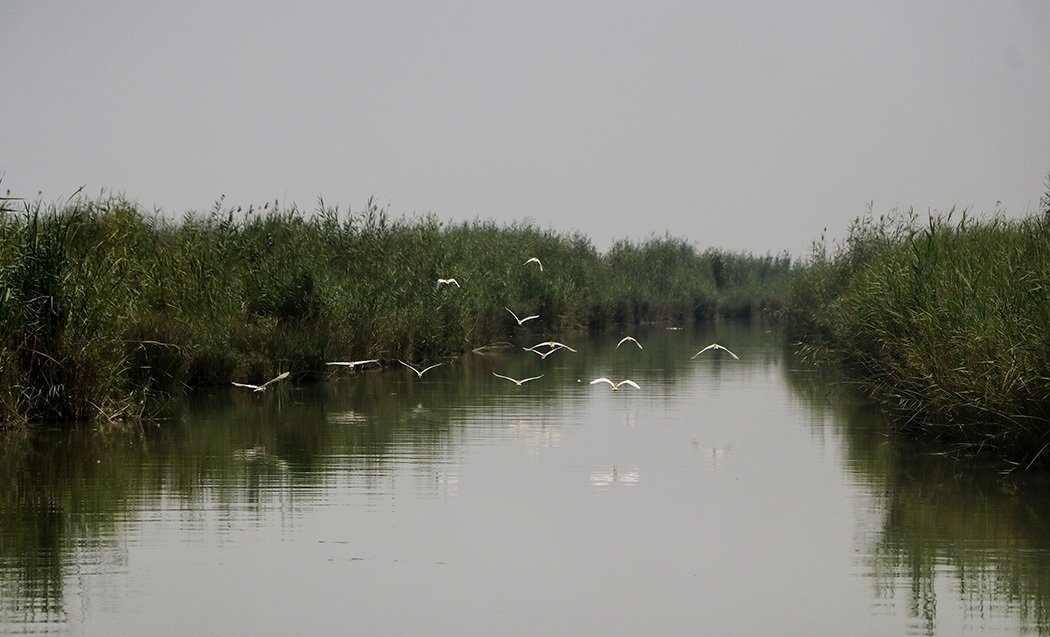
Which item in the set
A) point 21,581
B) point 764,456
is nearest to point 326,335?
point 764,456

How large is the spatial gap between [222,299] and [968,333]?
34.0ft

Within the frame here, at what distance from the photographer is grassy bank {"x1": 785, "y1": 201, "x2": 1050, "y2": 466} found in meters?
11.3

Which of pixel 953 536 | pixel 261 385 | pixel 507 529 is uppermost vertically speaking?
pixel 261 385

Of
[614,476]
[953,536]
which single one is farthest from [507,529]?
[953,536]

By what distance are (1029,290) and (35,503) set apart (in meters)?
8.26

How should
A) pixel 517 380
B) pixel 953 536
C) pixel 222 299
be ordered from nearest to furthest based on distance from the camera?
1. pixel 953 536
2. pixel 222 299
3. pixel 517 380

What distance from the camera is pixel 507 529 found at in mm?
9188

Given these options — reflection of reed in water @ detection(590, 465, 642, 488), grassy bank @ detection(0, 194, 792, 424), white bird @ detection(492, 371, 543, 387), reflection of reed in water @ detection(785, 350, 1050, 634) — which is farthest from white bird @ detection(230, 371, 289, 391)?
reflection of reed in water @ detection(785, 350, 1050, 634)

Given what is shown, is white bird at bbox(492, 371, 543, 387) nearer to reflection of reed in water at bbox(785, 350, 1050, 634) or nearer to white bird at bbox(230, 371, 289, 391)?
white bird at bbox(230, 371, 289, 391)

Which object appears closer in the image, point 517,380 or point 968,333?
point 968,333

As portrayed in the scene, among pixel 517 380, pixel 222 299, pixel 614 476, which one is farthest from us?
pixel 517 380

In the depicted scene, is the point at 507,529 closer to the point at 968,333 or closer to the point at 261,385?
the point at 968,333

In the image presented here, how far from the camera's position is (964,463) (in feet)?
40.5

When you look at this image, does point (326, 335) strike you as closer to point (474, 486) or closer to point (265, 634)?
point (474, 486)
